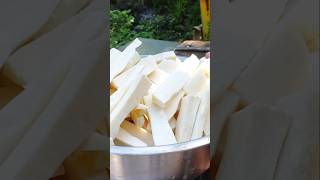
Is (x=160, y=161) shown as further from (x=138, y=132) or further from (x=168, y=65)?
(x=168, y=65)

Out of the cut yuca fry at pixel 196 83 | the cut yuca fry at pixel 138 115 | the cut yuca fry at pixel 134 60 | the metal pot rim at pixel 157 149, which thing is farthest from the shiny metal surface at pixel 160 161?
the cut yuca fry at pixel 134 60

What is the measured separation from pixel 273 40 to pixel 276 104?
0.10 m

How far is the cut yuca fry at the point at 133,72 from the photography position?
1370mm

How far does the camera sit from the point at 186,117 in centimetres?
135

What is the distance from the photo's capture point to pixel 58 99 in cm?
60

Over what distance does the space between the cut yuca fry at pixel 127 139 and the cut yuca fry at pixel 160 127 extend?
6cm

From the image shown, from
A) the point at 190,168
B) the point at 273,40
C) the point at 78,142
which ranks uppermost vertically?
the point at 273,40

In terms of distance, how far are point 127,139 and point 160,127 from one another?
14 cm

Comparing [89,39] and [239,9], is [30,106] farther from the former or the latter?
[239,9]

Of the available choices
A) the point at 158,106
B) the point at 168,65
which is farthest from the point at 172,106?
the point at 168,65

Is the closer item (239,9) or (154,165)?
(239,9)

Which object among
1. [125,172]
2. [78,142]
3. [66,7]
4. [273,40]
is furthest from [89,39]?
[125,172]

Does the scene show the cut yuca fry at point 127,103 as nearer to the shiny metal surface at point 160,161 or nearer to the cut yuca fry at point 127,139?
the cut yuca fry at point 127,139

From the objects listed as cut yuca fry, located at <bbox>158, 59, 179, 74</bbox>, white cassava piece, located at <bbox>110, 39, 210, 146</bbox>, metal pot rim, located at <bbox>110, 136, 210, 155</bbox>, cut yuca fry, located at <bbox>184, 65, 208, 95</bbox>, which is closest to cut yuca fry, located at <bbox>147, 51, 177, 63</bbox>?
cut yuca fry, located at <bbox>158, 59, 179, 74</bbox>
